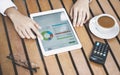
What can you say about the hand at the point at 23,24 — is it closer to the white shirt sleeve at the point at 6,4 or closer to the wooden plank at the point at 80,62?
the white shirt sleeve at the point at 6,4

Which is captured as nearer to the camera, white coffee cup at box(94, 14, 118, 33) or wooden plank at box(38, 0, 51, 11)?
white coffee cup at box(94, 14, 118, 33)

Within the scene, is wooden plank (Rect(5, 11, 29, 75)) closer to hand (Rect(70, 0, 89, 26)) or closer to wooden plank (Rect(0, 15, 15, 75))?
wooden plank (Rect(0, 15, 15, 75))

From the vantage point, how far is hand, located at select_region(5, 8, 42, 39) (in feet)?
2.82

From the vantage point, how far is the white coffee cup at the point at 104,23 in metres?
0.86

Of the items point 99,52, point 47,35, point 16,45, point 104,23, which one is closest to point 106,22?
point 104,23

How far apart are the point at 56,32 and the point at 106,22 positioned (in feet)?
0.65

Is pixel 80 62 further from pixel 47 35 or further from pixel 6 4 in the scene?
pixel 6 4

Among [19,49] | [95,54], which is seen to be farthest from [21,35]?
[95,54]

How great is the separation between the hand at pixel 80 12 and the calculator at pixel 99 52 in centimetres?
13

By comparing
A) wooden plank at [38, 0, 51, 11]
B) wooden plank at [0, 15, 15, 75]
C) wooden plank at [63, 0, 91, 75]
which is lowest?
wooden plank at [63, 0, 91, 75]

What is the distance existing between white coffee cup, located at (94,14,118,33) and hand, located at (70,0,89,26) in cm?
6

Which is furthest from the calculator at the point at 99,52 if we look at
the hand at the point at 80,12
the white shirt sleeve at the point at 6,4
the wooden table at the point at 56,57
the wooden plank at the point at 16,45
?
the white shirt sleeve at the point at 6,4

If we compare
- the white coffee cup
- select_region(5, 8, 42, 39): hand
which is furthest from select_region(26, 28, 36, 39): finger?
the white coffee cup

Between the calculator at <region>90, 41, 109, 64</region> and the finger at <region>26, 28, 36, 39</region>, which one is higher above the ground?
the finger at <region>26, 28, 36, 39</region>
